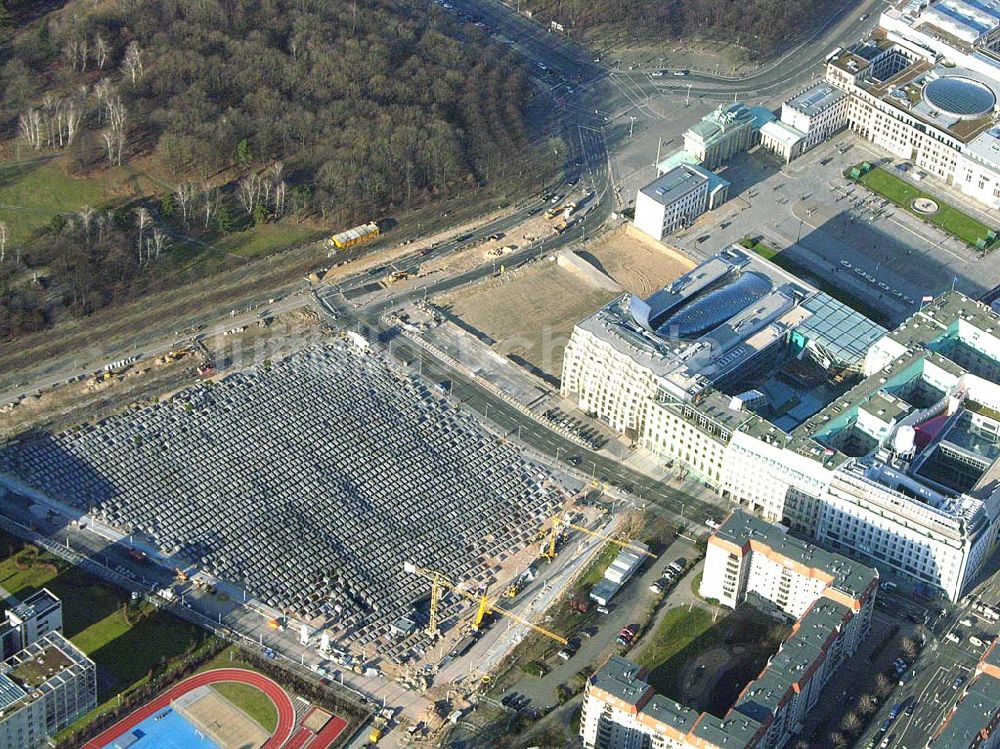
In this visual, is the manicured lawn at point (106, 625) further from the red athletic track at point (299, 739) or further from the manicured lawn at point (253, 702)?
the red athletic track at point (299, 739)

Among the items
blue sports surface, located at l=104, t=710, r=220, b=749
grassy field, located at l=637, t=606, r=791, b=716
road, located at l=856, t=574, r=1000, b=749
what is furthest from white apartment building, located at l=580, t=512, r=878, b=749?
blue sports surface, located at l=104, t=710, r=220, b=749

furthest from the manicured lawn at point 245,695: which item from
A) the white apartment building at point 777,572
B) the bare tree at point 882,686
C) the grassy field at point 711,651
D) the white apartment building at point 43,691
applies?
the bare tree at point 882,686

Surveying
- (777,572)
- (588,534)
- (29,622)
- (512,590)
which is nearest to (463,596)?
(512,590)

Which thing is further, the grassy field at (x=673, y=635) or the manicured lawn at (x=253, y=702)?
the grassy field at (x=673, y=635)

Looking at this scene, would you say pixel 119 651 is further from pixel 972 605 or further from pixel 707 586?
pixel 972 605

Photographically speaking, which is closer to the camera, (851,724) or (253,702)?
(851,724)

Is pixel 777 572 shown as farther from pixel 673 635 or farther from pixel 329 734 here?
pixel 329 734

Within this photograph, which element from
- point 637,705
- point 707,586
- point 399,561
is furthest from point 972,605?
point 399,561
